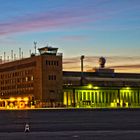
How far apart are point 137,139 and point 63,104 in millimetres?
163100

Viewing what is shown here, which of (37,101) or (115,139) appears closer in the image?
(115,139)

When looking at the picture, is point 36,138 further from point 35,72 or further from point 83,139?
point 35,72

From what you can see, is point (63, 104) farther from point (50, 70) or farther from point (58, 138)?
point (58, 138)

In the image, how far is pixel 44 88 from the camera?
194 metres

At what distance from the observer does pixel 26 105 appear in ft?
643

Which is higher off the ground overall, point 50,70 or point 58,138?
point 50,70

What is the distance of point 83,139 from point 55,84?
16590 centimetres

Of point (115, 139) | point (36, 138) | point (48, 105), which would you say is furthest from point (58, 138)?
point (48, 105)

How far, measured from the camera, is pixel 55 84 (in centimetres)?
19862

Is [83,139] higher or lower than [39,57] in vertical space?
lower

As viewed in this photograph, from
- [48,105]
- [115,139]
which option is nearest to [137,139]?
[115,139]

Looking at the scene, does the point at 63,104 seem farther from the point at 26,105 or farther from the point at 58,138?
the point at 58,138

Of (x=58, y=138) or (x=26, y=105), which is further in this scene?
(x=26, y=105)

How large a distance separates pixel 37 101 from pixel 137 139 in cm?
16221
